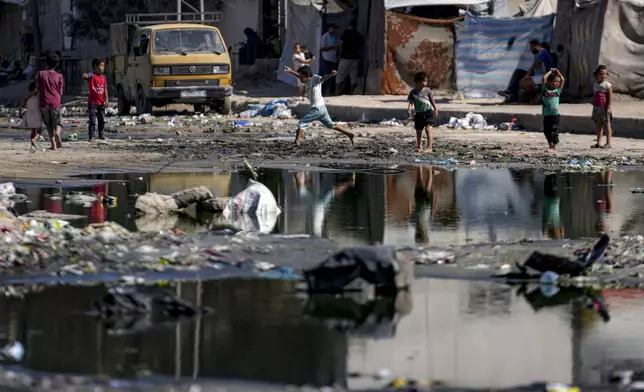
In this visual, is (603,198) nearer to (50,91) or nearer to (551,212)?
(551,212)

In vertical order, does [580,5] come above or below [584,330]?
above

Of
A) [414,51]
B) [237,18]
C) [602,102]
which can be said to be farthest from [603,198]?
[237,18]

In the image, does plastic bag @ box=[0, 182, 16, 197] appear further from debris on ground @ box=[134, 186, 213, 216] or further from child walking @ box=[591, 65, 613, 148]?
child walking @ box=[591, 65, 613, 148]

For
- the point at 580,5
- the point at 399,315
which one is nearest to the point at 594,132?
the point at 580,5

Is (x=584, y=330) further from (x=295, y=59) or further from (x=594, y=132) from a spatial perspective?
(x=295, y=59)

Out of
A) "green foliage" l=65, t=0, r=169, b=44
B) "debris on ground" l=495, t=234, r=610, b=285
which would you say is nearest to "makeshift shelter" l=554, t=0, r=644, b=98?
"debris on ground" l=495, t=234, r=610, b=285

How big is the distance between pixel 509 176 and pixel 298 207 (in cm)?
415

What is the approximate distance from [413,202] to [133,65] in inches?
760

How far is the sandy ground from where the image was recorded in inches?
693

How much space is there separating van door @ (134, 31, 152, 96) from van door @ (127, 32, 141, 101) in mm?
148

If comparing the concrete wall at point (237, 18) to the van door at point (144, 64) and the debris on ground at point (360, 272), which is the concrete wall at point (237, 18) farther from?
the debris on ground at point (360, 272)

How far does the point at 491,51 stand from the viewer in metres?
30.5

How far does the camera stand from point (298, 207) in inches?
496

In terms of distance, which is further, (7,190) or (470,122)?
(470,122)
